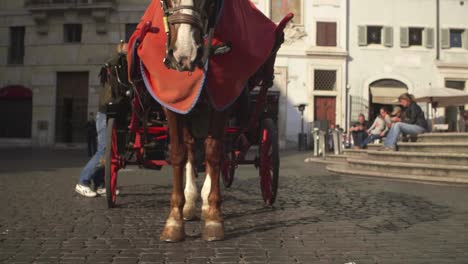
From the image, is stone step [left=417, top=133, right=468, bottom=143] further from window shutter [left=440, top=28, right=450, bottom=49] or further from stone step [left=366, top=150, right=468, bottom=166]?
window shutter [left=440, top=28, right=450, bottom=49]

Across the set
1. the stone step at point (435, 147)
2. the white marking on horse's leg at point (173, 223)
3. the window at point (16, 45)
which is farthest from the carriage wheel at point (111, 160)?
the window at point (16, 45)

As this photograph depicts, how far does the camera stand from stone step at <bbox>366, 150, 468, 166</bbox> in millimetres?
9125

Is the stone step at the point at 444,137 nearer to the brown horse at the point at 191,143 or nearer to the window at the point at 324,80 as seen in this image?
the brown horse at the point at 191,143

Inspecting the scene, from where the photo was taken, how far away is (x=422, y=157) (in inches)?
393

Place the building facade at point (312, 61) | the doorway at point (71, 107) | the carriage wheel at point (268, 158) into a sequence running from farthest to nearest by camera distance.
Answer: the doorway at point (71, 107) → the building facade at point (312, 61) → the carriage wheel at point (268, 158)

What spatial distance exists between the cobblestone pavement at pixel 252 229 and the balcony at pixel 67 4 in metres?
22.1

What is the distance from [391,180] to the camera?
→ 9.72 meters

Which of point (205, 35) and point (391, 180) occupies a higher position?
point (205, 35)

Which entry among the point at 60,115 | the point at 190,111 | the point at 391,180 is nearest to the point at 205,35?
the point at 190,111

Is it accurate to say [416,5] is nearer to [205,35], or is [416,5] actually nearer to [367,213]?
[367,213]

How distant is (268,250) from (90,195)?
3780 mm

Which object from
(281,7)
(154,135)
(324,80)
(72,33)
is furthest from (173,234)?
(72,33)

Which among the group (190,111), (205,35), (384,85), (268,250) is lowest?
(268,250)

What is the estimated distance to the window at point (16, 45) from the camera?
29.0m
